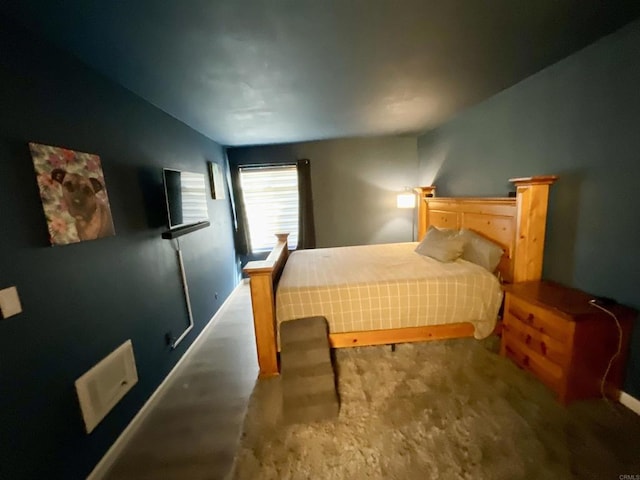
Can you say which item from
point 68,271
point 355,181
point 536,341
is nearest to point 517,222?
point 536,341

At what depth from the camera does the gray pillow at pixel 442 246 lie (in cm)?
263

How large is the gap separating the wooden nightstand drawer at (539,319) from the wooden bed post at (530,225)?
0.33 metres

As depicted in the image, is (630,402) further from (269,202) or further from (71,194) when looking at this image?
(269,202)

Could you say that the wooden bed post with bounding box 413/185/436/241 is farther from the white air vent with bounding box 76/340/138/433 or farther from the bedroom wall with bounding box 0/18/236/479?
the white air vent with bounding box 76/340/138/433

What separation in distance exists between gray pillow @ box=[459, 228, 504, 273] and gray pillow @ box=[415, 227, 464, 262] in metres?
0.09

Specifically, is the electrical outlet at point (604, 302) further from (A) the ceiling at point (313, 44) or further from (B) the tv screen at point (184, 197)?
(B) the tv screen at point (184, 197)

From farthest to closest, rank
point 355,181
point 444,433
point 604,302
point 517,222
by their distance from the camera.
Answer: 1. point 355,181
2. point 517,222
3. point 604,302
4. point 444,433

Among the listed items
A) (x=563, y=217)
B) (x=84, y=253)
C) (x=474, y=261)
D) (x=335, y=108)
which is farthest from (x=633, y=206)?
(x=84, y=253)

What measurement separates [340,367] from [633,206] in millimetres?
2227

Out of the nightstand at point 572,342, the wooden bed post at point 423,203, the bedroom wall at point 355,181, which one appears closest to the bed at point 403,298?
the nightstand at point 572,342

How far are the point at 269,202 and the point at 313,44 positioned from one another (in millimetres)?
3312

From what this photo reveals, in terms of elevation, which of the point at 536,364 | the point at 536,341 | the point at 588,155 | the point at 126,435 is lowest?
the point at 126,435

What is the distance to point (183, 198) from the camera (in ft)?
8.29

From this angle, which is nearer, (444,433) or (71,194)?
(71,194)
